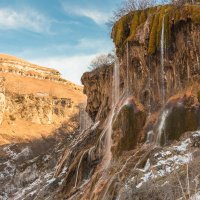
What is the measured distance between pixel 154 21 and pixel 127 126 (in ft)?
23.6

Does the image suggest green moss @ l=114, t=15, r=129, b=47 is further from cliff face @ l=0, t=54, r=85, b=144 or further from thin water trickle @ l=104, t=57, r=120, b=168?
cliff face @ l=0, t=54, r=85, b=144

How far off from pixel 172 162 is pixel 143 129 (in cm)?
682

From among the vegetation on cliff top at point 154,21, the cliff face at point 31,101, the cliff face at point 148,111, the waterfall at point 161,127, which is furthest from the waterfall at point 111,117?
the cliff face at point 31,101

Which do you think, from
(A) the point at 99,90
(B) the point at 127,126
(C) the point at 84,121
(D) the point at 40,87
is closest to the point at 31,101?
(D) the point at 40,87

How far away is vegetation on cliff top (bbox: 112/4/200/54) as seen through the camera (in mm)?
28189

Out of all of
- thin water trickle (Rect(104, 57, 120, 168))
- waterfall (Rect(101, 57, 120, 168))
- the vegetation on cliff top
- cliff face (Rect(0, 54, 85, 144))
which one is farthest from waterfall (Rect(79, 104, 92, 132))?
the vegetation on cliff top

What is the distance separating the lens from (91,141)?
36281 millimetres

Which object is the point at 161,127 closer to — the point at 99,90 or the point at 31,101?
the point at 99,90

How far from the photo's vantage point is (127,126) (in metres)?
28.4

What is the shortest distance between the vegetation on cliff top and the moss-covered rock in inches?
159

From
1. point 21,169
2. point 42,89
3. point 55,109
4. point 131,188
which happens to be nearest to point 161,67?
point 131,188

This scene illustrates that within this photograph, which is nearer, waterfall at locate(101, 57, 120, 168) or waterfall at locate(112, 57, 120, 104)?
waterfall at locate(101, 57, 120, 168)

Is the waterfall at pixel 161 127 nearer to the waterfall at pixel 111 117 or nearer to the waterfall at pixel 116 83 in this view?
the waterfall at pixel 111 117

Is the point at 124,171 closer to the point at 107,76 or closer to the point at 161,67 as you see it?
the point at 161,67
